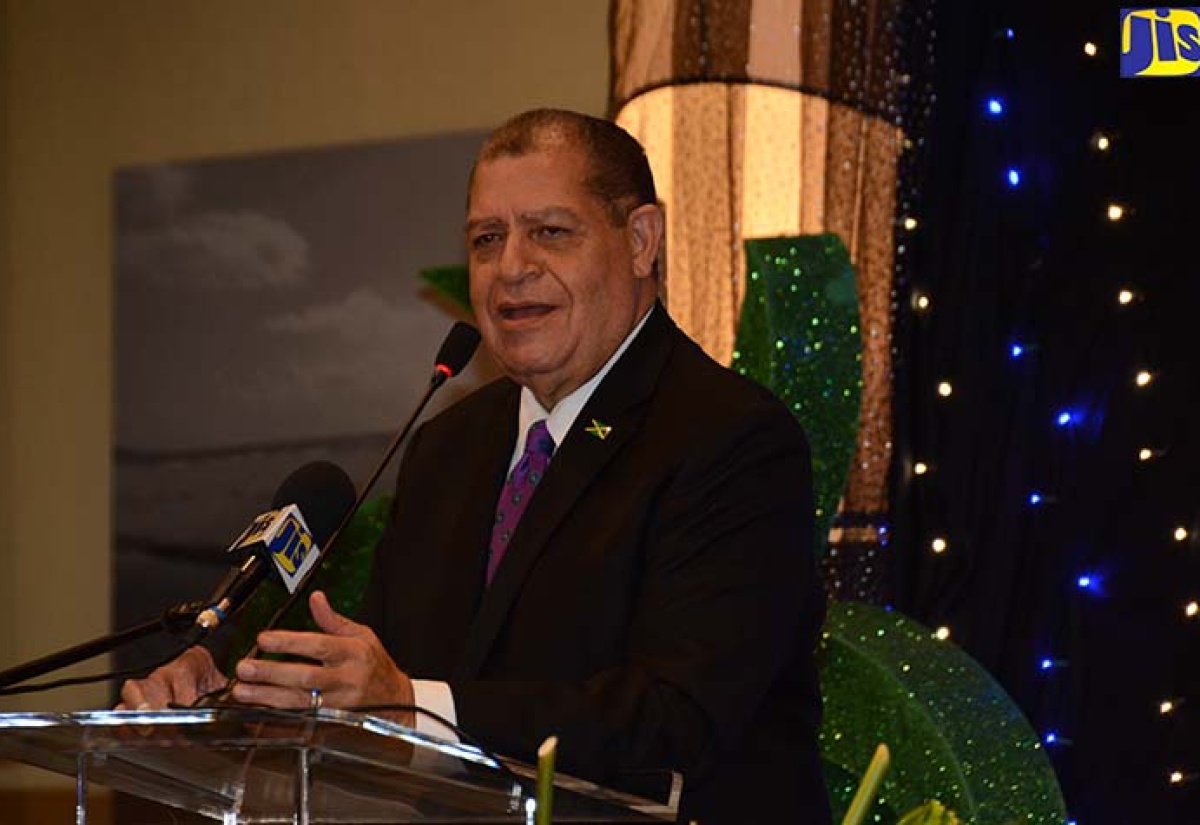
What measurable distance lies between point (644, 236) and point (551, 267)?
16 centimetres

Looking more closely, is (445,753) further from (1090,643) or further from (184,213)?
(184,213)

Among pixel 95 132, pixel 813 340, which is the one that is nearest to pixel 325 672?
pixel 813 340

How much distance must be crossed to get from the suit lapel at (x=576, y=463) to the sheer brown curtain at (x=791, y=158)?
182cm

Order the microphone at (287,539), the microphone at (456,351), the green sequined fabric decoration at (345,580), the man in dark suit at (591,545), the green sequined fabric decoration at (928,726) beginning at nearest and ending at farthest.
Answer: the microphone at (287,539), the man in dark suit at (591,545), the microphone at (456,351), the green sequined fabric decoration at (928,726), the green sequined fabric decoration at (345,580)

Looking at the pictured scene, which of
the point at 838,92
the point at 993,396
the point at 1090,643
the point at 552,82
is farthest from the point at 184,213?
the point at 1090,643

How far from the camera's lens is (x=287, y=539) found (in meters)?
1.98

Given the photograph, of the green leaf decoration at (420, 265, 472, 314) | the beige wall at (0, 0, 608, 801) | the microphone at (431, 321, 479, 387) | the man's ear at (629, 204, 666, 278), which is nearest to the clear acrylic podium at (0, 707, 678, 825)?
the microphone at (431, 321, 479, 387)

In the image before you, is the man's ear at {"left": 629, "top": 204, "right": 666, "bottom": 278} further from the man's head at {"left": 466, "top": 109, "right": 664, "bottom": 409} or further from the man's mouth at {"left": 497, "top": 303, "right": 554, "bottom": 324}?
the man's mouth at {"left": 497, "top": 303, "right": 554, "bottom": 324}

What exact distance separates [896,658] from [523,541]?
1.50 meters

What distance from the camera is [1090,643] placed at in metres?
4.21

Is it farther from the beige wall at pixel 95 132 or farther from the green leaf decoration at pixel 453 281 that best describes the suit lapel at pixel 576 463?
the beige wall at pixel 95 132

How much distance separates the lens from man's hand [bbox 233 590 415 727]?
1.73 meters

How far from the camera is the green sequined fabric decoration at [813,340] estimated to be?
150 inches

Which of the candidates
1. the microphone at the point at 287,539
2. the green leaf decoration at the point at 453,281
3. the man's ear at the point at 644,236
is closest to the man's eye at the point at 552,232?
the man's ear at the point at 644,236
